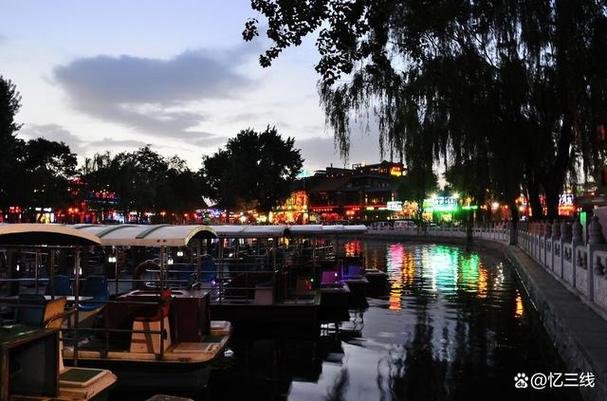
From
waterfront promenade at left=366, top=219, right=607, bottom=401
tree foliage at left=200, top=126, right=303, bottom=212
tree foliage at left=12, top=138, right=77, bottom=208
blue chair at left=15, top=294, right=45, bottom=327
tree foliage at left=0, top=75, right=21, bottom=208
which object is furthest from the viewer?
tree foliage at left=200, top=126, right=303, bottom=212

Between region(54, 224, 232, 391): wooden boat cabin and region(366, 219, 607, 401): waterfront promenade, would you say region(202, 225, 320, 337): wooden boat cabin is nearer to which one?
region(54, 224, 232, 391): wooden boat cabin

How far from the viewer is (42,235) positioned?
258 inches

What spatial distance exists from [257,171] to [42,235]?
67.2m

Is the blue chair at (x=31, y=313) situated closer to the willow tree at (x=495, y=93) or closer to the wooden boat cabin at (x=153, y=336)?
the wooden boat cabin at (x=153, y=336)

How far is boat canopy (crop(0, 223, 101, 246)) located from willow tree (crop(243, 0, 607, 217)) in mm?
6444

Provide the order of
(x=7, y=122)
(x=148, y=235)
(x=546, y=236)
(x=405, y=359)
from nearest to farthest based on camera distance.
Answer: (x=148, y=235) → (x=405, y=359) → (x=546, y=236) → (x=7, y=122)

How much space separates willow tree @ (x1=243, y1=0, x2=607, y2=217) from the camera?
44.4ft

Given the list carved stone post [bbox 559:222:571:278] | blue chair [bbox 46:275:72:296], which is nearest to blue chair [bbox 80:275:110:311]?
blue chair [bbox 46:275:72:296]

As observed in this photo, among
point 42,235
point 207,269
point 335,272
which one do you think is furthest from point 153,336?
point 335,272

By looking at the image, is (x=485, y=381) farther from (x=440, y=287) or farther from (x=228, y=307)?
(x=440, y=287)

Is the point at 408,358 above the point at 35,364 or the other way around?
the other way around

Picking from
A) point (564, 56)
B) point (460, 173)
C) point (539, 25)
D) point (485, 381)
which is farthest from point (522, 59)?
point (485, 381)

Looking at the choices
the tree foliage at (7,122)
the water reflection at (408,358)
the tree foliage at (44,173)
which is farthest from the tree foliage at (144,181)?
the water reflection at (408,358)

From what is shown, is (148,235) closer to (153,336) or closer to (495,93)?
(153,336)
